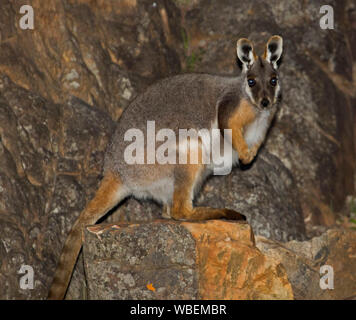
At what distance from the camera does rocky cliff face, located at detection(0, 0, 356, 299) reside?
23.2ft

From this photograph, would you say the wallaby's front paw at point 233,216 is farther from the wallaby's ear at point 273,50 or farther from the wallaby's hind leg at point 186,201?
the wallaby's ear at point 273,50

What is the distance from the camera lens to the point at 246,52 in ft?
23.6

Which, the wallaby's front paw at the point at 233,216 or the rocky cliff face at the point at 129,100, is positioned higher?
the rocky cliff face at the point at 129,100

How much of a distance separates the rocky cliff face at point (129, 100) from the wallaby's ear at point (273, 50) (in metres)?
Answer: 2.24

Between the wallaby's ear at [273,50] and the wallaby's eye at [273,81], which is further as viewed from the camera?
the wallaby's ear at [273,50]

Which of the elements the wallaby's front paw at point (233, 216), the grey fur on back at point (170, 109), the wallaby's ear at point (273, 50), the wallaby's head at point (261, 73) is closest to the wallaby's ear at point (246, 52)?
the wallaby's head at point (261, 73)

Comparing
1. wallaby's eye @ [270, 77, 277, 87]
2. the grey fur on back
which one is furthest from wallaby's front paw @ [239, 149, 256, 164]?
wallaby's eye @ [270, 77, 277, 87]

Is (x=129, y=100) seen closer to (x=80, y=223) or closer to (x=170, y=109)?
(x=170, y=109)

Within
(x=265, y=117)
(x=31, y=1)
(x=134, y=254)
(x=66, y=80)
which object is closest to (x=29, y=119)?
(x=66, y=80)

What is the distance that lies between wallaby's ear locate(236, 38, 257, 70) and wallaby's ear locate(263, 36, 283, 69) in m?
0.19

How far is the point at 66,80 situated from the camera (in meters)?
8.21

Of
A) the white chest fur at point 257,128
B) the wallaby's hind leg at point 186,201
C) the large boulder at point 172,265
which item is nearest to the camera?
the large boulder at point 172,265

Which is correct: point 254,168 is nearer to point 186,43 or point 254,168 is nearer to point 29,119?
point 186,43

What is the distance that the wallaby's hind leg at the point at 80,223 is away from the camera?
248 inches
